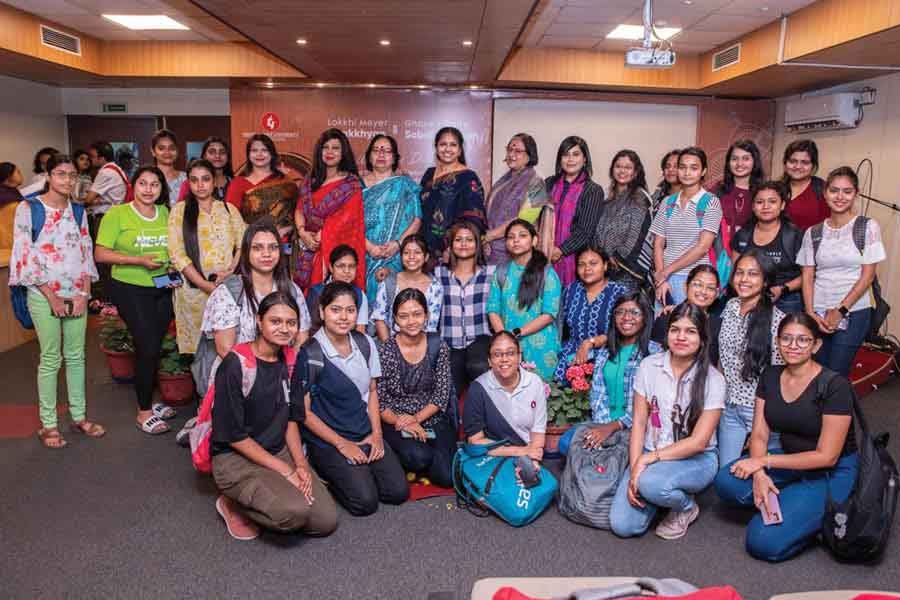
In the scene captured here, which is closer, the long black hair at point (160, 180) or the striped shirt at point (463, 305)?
the long black hair at point (160, 180)

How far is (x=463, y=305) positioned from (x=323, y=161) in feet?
3.95

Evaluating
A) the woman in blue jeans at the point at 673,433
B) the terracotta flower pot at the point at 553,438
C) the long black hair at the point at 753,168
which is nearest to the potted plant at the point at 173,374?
the terracotta flower pot at the point at 553,438

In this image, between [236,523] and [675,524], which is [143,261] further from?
[675,524]

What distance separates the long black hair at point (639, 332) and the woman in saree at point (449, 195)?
109 cm

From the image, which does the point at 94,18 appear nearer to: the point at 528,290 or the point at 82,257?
the point at 82,257

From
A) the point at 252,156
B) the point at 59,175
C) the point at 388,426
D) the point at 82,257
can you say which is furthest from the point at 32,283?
the point at 388,426

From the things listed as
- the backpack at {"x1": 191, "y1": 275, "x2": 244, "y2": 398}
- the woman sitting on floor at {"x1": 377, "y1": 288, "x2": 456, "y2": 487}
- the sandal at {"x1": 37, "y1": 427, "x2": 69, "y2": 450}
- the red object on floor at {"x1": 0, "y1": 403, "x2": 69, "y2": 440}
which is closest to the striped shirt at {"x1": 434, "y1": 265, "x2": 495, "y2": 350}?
the woman sitting on floor at {"x1": 377, "y1": 288, "x2": 456, "y2": 487}

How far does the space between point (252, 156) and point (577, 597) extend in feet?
11.1

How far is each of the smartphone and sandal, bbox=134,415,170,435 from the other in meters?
2.97

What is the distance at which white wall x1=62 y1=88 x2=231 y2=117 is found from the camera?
24.4 feet

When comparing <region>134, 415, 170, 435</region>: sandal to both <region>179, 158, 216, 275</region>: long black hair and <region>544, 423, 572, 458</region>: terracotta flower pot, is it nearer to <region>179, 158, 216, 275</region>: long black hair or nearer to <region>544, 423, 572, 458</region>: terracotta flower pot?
<region>179, 158, 216, 275</region>: long black hair

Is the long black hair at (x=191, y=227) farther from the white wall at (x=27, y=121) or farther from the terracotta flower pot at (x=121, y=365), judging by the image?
the white wall at (x=27, y=121)

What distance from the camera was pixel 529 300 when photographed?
11.6 feet

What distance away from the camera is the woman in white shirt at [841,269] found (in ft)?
11.1
